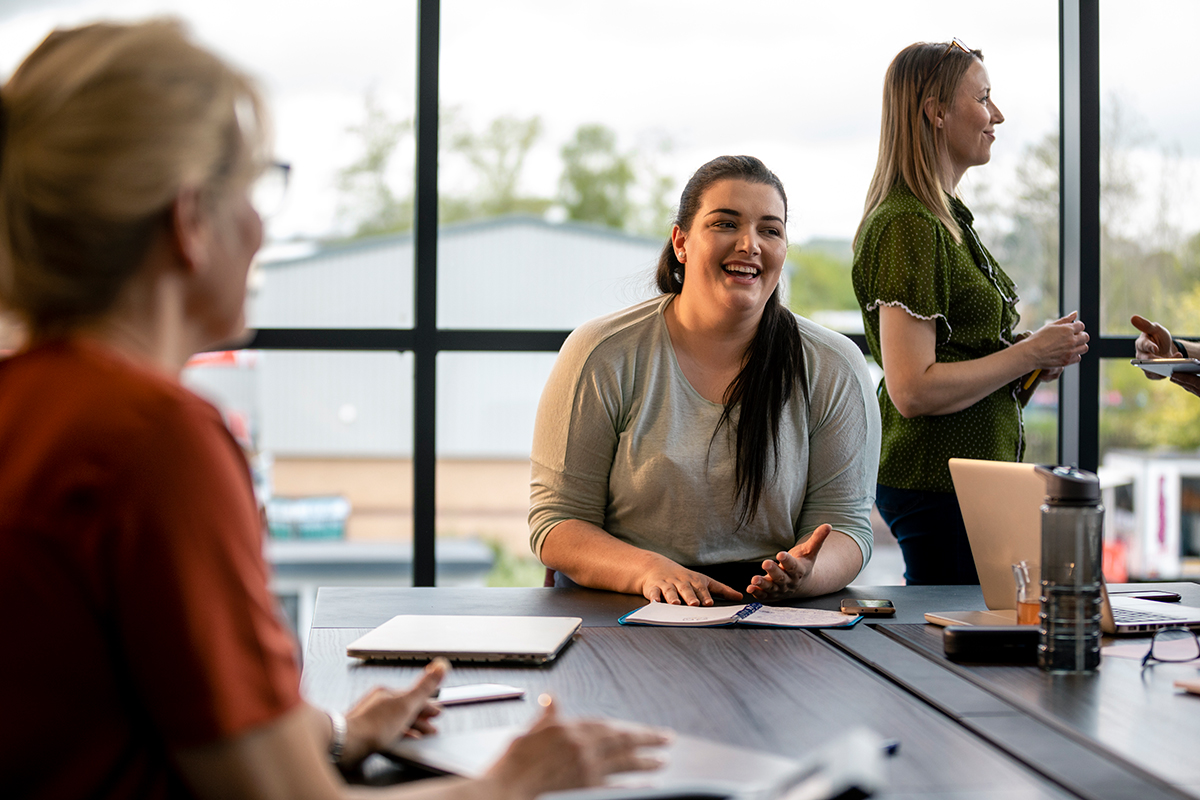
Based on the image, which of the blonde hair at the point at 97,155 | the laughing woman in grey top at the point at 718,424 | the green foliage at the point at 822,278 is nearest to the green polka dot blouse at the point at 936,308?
the laughing woman in grey top at the point at 718,424

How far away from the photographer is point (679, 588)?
171 cm

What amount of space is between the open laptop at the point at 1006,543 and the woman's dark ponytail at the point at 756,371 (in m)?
0.45

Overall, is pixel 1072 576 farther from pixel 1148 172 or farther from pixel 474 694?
pixel 1148 172

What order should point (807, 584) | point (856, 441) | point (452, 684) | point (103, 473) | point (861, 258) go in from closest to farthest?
point (103, 473) → point (452, 684) → point (807, 584) → point (856, 441) → point (861, 258)

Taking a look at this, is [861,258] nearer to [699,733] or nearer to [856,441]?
[856,441]

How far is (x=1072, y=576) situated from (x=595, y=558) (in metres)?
0.80

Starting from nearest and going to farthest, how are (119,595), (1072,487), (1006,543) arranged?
(119,595) < (1072,487) < (1006,543)

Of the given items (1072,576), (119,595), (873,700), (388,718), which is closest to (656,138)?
(1072,576)

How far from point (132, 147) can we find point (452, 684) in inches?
29.8

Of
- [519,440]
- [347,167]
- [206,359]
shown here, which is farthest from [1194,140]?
[206,359]

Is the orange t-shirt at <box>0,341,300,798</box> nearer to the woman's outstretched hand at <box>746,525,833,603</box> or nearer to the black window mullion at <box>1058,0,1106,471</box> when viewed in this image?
the woman's outstretched hand at <box>746,525,833,603</box>

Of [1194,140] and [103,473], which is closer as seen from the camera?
[103,473]

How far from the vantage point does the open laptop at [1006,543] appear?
147cm

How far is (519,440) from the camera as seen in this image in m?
3.19
